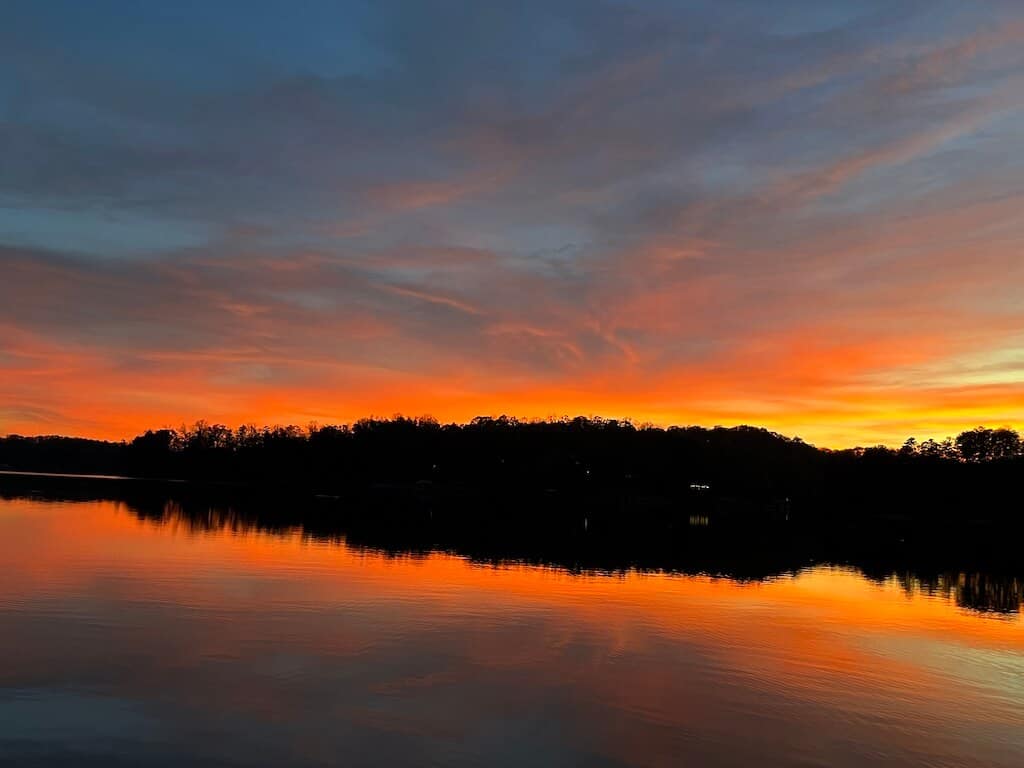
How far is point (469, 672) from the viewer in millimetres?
22188

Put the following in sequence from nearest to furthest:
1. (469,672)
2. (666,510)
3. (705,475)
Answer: (469,672)
(666,510)
(705,475)

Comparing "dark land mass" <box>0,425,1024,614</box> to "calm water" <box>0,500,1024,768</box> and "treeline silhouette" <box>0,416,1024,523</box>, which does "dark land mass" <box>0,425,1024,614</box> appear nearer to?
"treeline silhouette" <box>0,416,1024,523</box>

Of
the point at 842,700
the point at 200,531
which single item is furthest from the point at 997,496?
the point at 842,700

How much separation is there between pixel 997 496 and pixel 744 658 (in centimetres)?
13579

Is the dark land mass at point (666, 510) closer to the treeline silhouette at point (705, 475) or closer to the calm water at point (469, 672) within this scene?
the treeline silhouette at point (705, 475)

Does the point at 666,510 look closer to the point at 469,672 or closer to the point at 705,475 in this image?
the point at 705,475

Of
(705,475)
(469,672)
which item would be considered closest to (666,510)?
(705,475)

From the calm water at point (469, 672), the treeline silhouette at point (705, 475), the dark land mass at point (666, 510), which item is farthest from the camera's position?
the treeline silhouette at point (705, 475)

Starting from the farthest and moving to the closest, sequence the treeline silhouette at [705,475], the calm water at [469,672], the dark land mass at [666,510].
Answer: the treeline silhouette at [705,475] → the dark land mass at [666,510] → the calm water at [469,672]

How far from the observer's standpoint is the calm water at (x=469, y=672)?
16.6m

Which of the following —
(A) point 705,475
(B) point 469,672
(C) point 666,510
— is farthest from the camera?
(A) point 705,475

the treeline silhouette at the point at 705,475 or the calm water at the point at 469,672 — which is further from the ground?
the treeline silhouette at the point at 705,475

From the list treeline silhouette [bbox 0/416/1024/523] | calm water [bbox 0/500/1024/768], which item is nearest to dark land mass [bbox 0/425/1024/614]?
treeline silhouette [bbox 0/416/1024/523]

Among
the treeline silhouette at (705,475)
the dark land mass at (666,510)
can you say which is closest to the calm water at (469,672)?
the dark land mass at (666,510)
